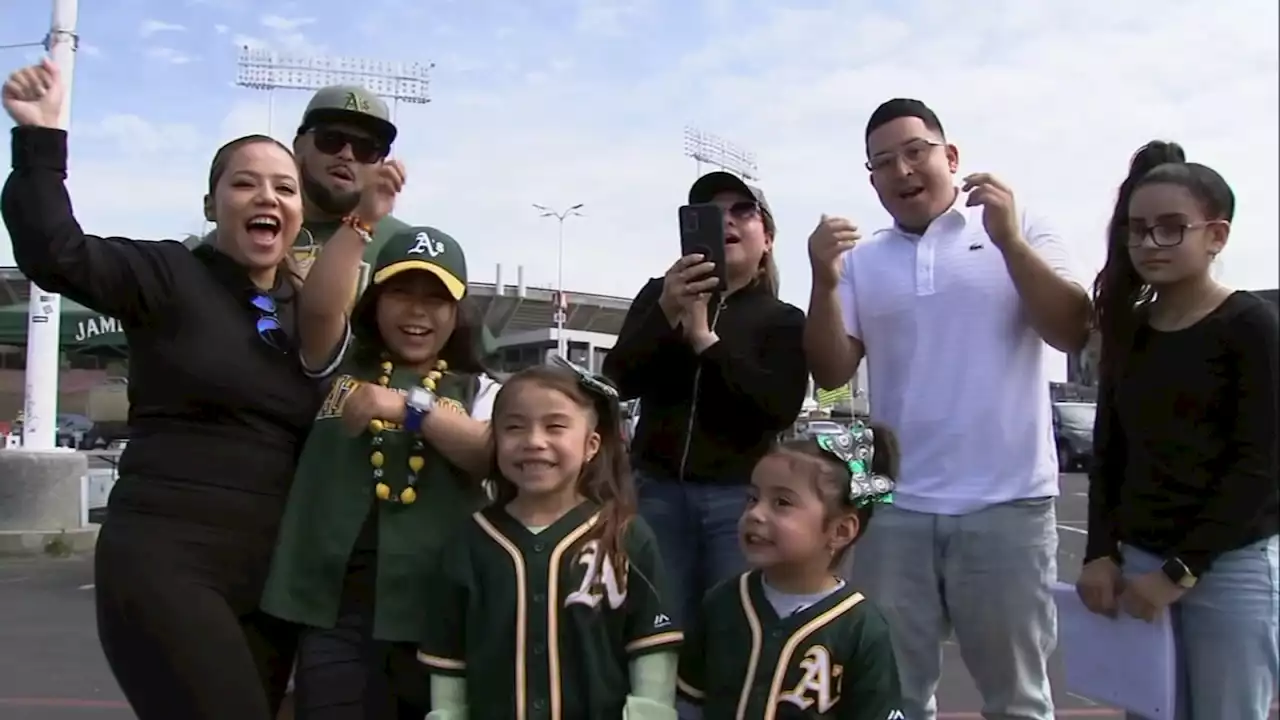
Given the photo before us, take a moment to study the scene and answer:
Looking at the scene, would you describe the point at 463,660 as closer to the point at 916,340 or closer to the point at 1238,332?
the point at 916,340

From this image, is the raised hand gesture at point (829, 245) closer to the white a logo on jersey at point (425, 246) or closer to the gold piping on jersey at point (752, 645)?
the gold piping on jersey at point (752, 645)

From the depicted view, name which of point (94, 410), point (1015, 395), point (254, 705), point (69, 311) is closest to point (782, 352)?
point (1015, 395)

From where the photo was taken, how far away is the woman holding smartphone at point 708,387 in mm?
2908

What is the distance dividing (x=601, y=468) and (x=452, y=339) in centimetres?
49

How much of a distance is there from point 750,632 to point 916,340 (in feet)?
2.97

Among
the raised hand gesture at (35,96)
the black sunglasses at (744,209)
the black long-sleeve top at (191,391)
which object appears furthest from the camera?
the black sunglasses at (744,209)

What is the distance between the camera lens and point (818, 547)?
2529mm

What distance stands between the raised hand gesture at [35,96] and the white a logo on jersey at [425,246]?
770mm

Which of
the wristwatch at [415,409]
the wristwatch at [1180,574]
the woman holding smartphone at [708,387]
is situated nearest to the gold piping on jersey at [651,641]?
the woman holding smartphone at [708,387]

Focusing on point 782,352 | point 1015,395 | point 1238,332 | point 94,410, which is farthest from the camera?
point 94,410

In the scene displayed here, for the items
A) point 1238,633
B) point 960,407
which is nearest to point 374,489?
point 960,407

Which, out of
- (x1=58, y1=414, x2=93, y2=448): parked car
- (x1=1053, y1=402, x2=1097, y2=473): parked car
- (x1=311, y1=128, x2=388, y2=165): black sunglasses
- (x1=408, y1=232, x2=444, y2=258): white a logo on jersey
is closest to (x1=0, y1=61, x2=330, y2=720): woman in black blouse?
(x1=408, y1=232, x2=444, y2=258): white a logo on jersey

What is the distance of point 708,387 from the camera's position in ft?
9.73

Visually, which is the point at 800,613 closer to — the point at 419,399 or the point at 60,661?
the point at 419,399
